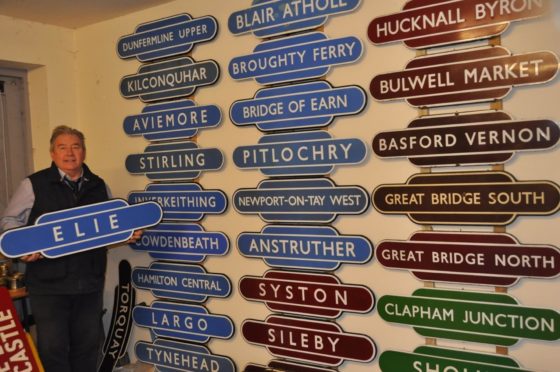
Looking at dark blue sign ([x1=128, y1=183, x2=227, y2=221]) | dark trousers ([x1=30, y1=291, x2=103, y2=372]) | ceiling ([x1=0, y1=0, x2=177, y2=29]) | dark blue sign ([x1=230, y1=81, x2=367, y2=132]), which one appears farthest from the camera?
ceiling ([x1=0, y1=0, x2=177, y2=29])

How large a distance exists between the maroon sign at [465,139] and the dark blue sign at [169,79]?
1024 millimetres

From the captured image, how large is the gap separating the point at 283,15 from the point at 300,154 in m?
0.66

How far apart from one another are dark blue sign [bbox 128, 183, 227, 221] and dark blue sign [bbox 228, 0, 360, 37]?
0.85m

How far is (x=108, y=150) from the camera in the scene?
3.06 meters

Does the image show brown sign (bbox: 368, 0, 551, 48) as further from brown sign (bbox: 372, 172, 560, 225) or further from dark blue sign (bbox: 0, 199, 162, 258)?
dark blue sign (bbox: 0, 199, 162, 258)

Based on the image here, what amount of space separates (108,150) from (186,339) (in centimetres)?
125

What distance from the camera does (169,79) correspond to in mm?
2734

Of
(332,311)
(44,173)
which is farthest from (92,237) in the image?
(332,311)

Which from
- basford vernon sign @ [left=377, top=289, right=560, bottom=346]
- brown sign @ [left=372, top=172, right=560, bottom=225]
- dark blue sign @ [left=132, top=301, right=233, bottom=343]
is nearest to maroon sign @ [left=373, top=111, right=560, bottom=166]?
brown sign @ [left=372, top=172, right=560, bottom=225]

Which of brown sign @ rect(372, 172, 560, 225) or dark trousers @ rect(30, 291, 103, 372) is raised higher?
brown sign @ rect(372, 172, 560, 225)

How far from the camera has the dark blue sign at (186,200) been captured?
2.60m

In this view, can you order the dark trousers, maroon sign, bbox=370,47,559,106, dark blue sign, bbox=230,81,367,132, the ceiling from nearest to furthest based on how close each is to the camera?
maroon sign, bbox=370,47,559,106 → dark blue sign, bbox=230,81,367,132 → the dark trousers → the ceiling

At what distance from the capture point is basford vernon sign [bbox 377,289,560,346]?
1816mm

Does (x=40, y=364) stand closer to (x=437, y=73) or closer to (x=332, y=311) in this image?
(x=332, y=311)
